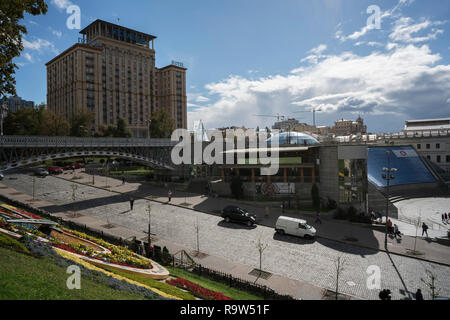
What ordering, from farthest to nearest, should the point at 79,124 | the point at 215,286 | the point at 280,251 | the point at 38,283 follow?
the point at 79,124
the point at 280,251
the point at 215,286
the point at 38,283

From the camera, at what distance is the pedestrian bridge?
3095 cm

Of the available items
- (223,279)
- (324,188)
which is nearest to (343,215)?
(324,188)

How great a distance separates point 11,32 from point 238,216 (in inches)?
843

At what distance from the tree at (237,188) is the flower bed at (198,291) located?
969 inches

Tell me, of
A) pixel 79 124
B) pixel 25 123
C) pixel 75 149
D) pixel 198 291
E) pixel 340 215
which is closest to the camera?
pixel 198 291

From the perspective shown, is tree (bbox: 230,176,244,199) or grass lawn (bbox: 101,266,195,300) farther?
tree (bbox: 230,176,244,199)

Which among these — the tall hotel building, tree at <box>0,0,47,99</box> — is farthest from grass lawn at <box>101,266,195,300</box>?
the tall hotel building

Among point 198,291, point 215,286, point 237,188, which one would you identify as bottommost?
point 215,286

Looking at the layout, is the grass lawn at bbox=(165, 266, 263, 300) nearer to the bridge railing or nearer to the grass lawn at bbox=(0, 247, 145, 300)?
the grass lawn at bbox=(0, 247, 145, 300)

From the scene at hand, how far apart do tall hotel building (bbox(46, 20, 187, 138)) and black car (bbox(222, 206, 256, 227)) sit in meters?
69.5

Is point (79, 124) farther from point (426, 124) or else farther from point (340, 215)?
point (426, 124)

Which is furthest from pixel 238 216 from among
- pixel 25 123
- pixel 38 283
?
pixel 25 123

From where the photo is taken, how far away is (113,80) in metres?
101

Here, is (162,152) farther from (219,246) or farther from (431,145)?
(431,145)
